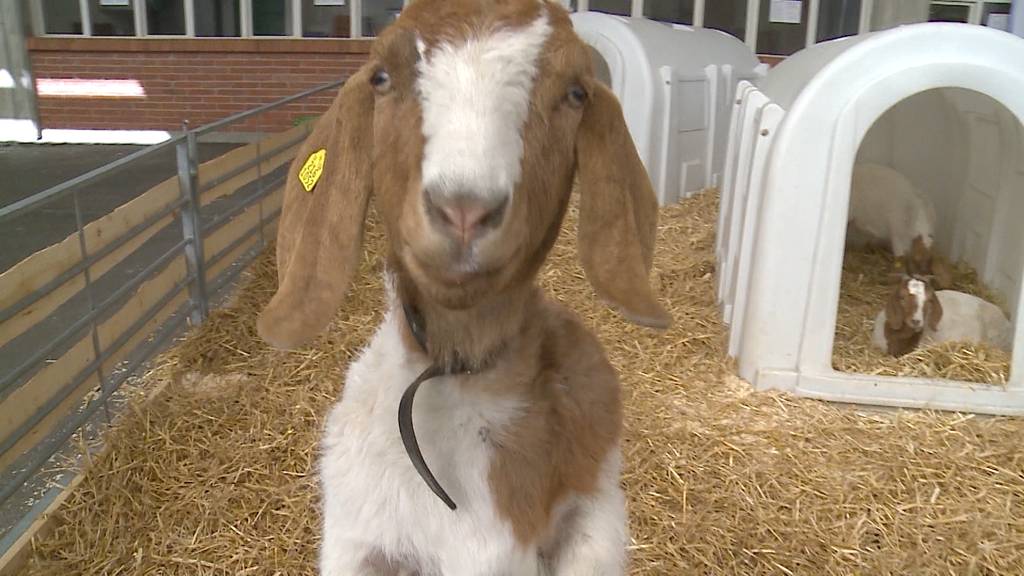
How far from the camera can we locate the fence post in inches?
145

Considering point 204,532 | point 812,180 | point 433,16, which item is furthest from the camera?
point 812,180

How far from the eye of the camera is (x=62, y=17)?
32.4 feet

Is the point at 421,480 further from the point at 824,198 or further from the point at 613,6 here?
the point at 613,6

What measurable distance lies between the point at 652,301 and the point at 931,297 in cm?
280

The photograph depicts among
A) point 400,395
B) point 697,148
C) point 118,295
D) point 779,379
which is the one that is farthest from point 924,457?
point 697,148

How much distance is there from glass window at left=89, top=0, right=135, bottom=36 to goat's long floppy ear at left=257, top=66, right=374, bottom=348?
9.73 m

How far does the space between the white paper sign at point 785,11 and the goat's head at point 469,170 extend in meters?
8.38

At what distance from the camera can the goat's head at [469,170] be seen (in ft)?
3.43

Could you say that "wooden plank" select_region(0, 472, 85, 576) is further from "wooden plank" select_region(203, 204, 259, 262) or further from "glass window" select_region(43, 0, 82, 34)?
"glass window" select_region(43, 0, 82, 34)

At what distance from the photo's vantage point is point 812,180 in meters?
3.13

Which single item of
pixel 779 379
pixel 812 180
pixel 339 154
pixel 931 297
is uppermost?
pixel 339 154

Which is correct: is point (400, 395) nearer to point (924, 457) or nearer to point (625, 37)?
point (924, 457)

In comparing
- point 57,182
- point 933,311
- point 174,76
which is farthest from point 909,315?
point 174,76

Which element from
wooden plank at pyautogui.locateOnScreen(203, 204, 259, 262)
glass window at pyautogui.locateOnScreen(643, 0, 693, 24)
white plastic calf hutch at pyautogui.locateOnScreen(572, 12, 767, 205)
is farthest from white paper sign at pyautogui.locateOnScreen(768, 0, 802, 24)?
wooden plank at pyautogui.locateOnScreen(203, 204, 259, 262)
